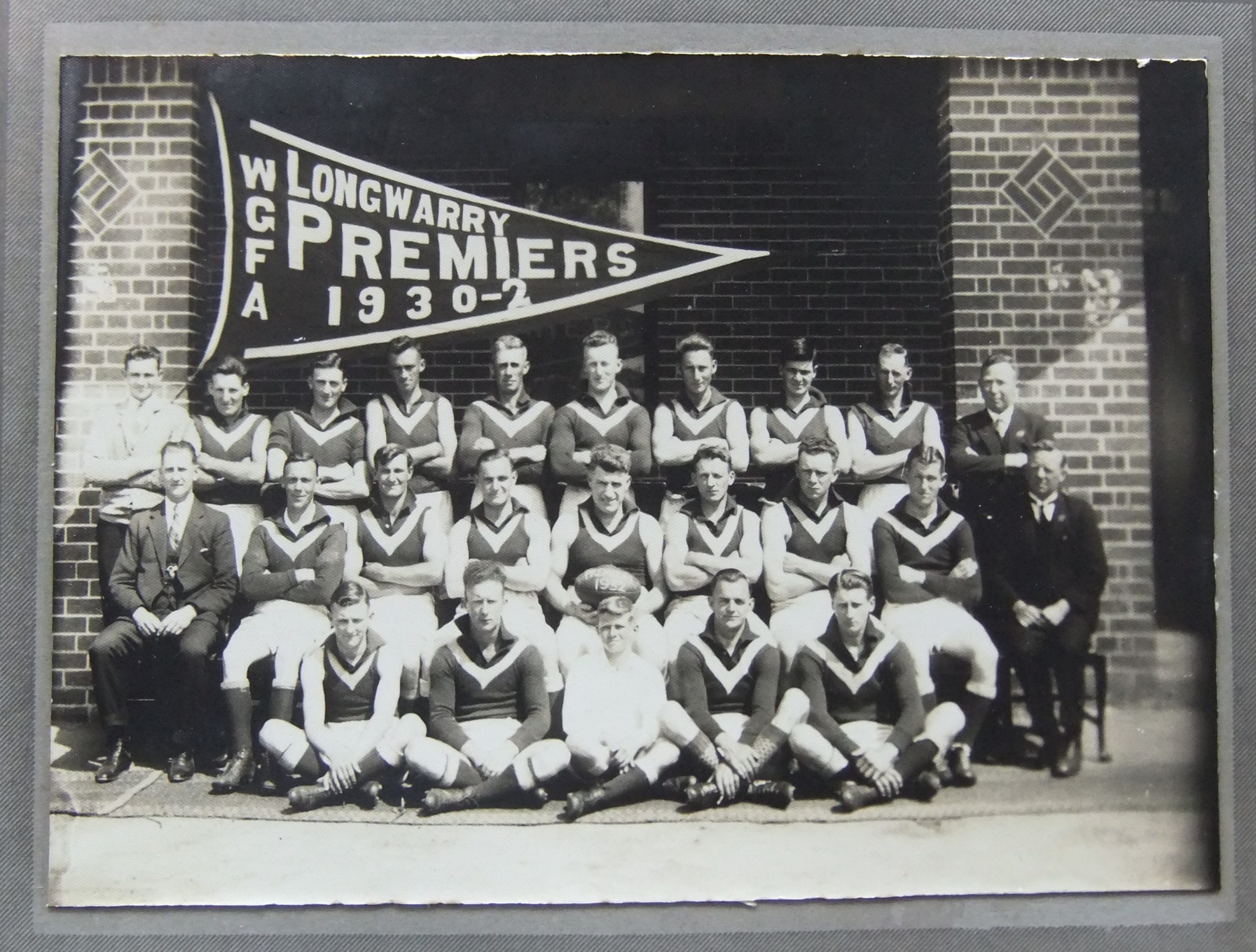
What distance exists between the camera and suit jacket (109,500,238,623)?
3.35 m

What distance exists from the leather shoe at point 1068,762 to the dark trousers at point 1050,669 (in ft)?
0.13

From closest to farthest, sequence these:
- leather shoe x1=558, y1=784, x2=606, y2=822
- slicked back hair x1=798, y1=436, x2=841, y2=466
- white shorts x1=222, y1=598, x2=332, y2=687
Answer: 1. leather shoe x1=558, y1=784, x2=606, y2=822
2. white shorts x1=222, y1=598, x2=332, y2=687
3. slicked back hair x1=798, y1=436, x2=841, y2=466

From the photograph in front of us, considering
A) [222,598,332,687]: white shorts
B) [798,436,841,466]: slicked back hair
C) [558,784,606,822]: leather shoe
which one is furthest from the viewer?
[798,436,841,466]: slicked back hair

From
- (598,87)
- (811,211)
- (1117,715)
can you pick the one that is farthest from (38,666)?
(1117,715)

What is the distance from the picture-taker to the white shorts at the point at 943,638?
331cm

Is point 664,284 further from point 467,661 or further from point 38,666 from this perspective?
point 38,666

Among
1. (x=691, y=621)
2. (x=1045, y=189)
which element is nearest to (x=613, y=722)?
(x=691, y=621)

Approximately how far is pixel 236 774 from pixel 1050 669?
288 cm

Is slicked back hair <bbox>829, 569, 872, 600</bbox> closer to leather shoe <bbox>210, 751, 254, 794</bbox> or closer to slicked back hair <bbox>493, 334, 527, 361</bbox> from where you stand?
slicked back hair <bbox>493, 334, 527, 361</bbox>

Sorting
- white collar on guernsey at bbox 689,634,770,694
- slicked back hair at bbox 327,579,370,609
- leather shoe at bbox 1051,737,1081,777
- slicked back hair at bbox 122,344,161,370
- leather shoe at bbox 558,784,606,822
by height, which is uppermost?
slicked back hair at bbox 122,344,161,370

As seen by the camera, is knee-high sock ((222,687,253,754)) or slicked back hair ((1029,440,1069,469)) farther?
slicked back hair ((1029,440,1069,469))

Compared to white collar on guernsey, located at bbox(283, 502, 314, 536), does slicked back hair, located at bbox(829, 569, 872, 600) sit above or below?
below

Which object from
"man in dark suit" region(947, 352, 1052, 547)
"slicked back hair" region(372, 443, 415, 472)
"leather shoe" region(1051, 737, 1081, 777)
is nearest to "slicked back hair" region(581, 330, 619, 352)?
"slicked back hair" region(372, 443, 415, 472)

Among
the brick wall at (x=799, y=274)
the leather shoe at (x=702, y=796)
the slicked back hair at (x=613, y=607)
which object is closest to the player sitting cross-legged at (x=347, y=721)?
the slicked back hair at (x=613, y=607)
